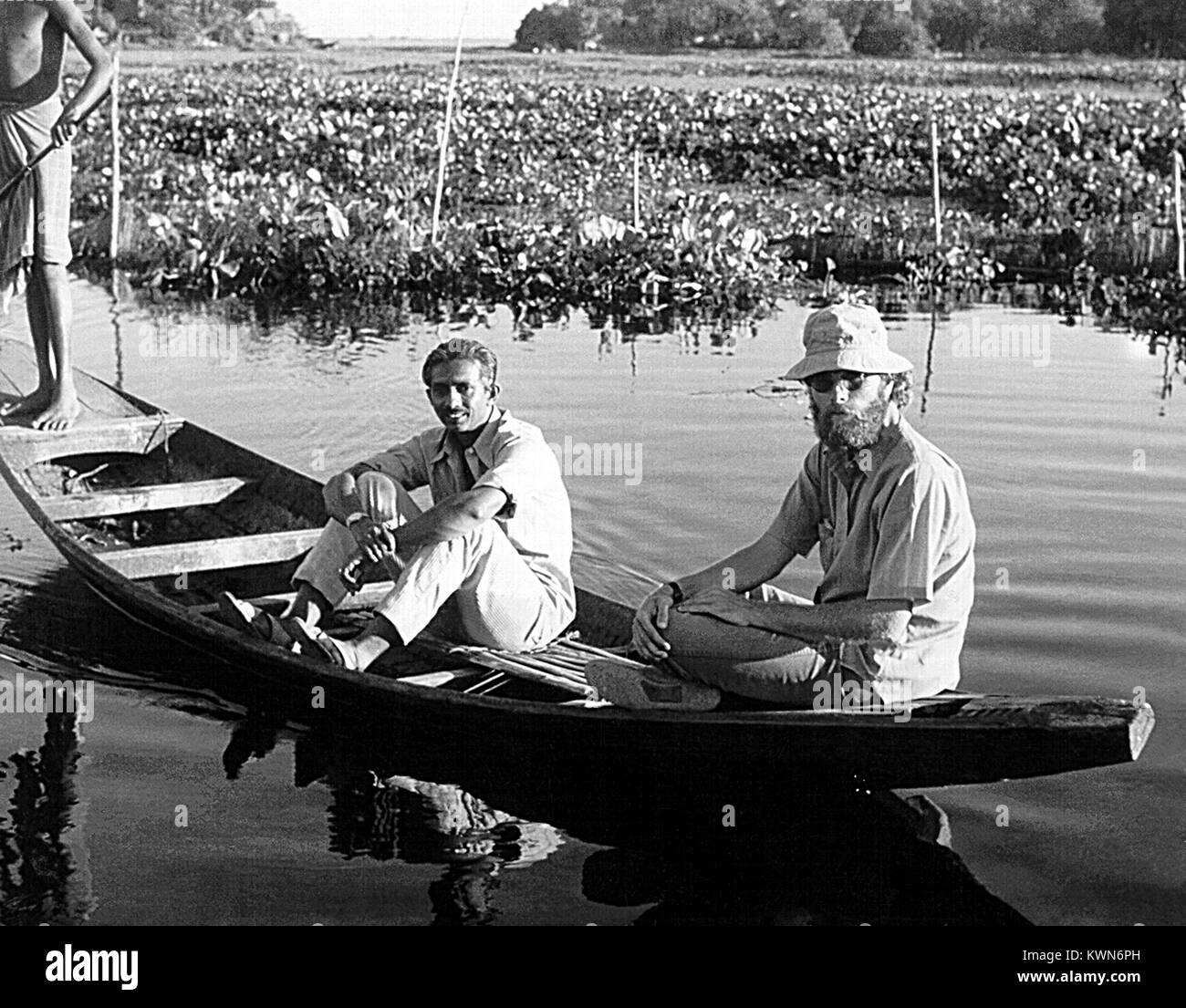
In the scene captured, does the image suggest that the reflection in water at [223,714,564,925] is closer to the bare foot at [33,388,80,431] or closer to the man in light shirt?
the man in light shirt

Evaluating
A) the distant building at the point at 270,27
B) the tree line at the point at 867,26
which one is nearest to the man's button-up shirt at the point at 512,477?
the tree line at the point at 867,26

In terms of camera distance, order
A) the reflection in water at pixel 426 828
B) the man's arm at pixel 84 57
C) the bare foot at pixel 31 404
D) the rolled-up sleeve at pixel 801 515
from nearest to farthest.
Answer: the reflection in water at pixel 426 828
the rolled-up sleeve at pixel 801 515
the man's arm at pixel 84 57
the bare foot at pixel 31 404

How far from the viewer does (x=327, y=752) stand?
5574 millimetres

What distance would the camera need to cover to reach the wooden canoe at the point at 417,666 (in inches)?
173

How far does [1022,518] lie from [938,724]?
12.6 feet

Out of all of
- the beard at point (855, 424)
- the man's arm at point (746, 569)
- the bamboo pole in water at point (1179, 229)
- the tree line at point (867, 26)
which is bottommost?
the man's arm at point (746, 569)

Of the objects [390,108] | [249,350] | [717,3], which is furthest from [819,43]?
[249,350]

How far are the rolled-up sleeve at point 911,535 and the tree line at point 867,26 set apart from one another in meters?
40.3

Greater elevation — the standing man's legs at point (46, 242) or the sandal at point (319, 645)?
the standing man's legs at point (46, 242)

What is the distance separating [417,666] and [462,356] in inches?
38.1

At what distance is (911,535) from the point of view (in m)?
4.41

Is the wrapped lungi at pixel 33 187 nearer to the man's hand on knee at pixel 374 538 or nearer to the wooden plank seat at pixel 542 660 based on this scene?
the wooden plank seat at pixel 542 660

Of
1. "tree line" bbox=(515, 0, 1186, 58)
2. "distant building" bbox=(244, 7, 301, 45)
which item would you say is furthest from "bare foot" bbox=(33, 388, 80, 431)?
"distant building" bbox=(244, 7, 301, 45)

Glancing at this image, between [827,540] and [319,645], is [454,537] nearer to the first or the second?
[319,645]
